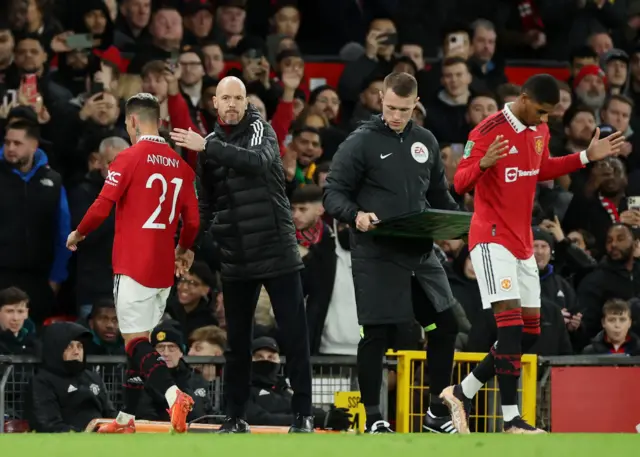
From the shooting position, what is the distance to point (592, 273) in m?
14.4

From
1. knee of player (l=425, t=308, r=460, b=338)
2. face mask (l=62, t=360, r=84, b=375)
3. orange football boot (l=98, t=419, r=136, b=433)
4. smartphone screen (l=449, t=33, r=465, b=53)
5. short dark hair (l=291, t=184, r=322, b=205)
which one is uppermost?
smartphone screen (l=449, t=33, r=465, b=53)

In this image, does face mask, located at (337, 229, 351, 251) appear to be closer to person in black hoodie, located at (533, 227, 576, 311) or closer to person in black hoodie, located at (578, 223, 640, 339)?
person in black hoodie, located at (533, 227, 576, 311)

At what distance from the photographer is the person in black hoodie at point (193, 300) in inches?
512

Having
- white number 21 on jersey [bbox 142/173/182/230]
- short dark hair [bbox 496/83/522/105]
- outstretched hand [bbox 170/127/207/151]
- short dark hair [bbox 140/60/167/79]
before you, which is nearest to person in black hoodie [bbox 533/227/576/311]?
short dark hair [bbox 496/83/522/105]

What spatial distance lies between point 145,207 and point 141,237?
19 centimetres

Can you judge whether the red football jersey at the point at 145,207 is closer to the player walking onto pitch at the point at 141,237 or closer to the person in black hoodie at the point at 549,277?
the player walking onto pitch at the point at 141,237

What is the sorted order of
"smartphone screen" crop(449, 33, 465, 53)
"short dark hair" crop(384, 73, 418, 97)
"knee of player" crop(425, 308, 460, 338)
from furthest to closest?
"smartphone screen" crop(449, 33, 465, 53) → "knee of player" crop(425, 308, 460, 338) → "short dark hair" crop(384, 73, 418, 97)

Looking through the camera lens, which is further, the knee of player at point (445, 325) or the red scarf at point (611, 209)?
the red scarf at point (611, 209)

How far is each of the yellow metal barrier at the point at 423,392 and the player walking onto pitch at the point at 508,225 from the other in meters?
1.61

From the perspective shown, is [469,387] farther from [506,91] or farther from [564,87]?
[564,87]

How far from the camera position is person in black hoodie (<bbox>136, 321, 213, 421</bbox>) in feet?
37.6

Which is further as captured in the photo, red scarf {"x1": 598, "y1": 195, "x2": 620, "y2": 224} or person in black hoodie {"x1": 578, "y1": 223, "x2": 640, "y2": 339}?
red scarf {"x1": 598, "y1": 195, "x2": 620, "y2": 224}

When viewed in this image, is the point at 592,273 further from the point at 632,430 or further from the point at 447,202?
the point at 447,202

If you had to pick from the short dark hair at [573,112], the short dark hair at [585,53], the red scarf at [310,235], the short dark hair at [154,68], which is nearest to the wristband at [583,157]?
the red scarf at [310,235]
